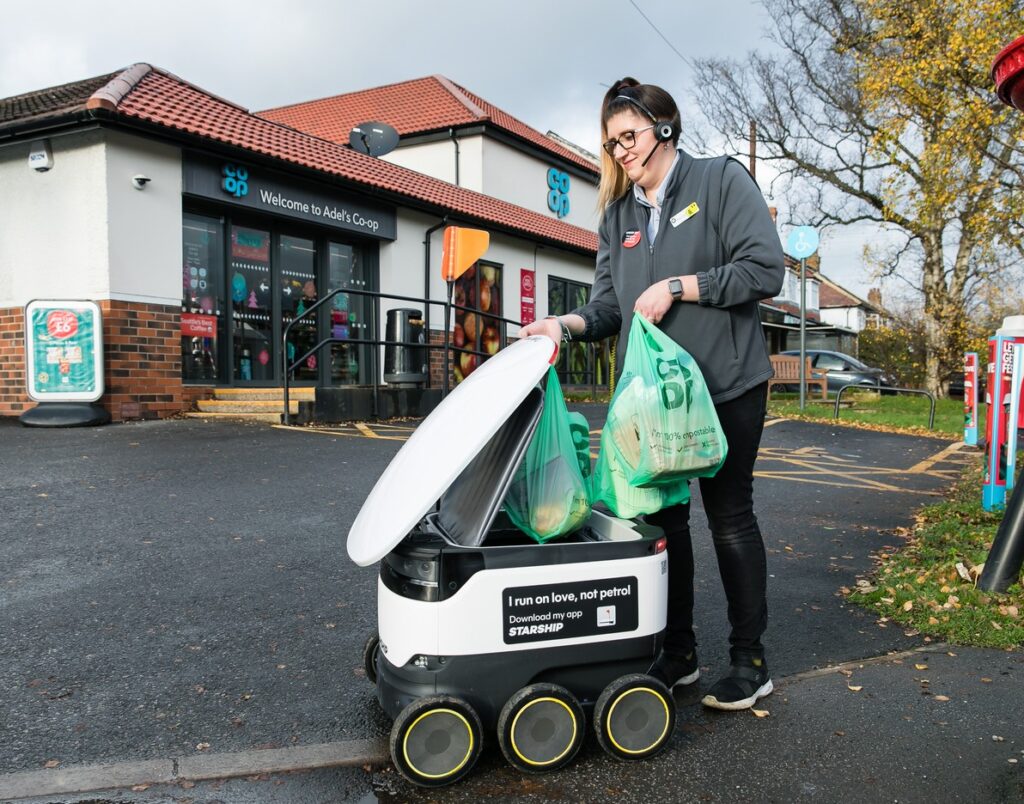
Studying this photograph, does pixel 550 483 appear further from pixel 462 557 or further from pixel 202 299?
pixel 202 299

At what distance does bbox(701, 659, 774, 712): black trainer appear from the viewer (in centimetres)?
245

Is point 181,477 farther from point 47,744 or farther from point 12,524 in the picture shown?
point 47,744

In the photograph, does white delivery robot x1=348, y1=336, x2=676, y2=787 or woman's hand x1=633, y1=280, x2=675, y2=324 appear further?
woman's hand x1=633, y1=280, x2=675, y2=324

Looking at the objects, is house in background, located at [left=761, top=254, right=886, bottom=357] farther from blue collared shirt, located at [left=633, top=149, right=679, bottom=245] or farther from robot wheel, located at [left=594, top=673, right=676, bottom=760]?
Result: robot wheel, located at [left=594, top=673, right=676, bottom=760]

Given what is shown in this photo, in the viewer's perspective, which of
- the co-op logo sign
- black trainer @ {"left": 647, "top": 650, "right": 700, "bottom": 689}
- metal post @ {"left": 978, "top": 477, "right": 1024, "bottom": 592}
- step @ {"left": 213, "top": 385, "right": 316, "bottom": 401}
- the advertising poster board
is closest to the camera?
black trainer @ {"left": 647, "top": 650, "right": 700, "bottom": 689}

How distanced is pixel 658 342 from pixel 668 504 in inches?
19.7

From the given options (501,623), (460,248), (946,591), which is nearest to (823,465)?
(946,591)

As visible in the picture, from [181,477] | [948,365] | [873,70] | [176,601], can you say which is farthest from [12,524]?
[948,365]

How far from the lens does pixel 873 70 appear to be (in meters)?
15.5

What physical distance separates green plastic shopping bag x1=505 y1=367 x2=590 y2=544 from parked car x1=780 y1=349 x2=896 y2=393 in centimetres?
2173

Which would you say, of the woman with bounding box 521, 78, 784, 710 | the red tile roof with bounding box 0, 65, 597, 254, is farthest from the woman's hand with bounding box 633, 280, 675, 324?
the red tile roof with bounding box 0, 65, 597, 254

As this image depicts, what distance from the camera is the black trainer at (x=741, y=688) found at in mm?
2453

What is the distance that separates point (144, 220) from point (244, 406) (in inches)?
106

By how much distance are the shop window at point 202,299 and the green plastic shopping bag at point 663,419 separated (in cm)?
981
